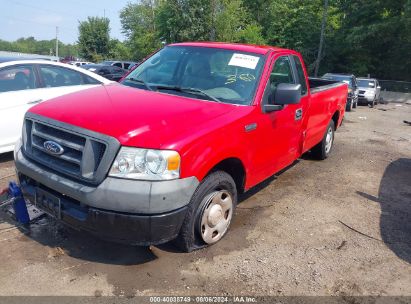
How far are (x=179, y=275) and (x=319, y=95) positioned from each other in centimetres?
395

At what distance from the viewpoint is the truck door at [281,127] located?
4.27 m

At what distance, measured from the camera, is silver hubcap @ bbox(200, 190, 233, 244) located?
354 cm

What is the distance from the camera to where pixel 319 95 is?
19.9 feet

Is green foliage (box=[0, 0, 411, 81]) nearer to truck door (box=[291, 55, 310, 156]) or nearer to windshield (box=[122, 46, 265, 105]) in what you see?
truck door (box=[291, 55, 310, 156])

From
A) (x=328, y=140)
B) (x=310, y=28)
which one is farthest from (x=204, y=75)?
(x=310, y=28)

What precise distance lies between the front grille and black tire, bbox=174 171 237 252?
0.82m

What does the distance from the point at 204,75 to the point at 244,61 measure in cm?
49

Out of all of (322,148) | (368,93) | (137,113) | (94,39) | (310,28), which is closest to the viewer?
(137,113)

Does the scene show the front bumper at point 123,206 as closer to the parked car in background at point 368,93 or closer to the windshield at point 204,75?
the windshield at point 204,75

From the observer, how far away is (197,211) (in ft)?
11.1

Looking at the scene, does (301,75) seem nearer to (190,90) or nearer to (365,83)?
(190,90)

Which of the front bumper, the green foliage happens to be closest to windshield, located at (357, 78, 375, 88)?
the green foliage

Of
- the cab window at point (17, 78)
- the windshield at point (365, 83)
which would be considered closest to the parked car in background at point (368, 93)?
the windshield at point (365, 83)

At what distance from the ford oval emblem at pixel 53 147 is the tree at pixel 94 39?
59715mm
